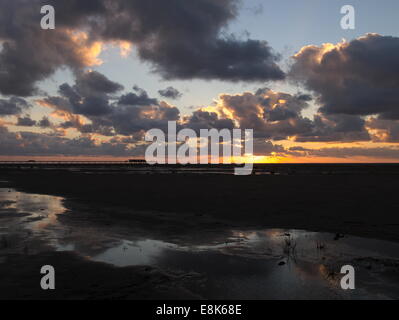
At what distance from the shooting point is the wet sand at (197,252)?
342 inches

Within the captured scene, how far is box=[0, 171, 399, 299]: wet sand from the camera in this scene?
8.69 metres

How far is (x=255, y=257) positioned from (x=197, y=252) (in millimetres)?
2168

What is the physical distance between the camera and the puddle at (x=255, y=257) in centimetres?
873

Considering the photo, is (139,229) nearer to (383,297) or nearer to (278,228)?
(278,228)

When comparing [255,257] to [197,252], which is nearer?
[255,257]

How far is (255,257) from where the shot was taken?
38.1 feet

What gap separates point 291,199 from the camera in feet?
91.5

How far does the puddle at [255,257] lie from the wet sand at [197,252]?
0.12 ft

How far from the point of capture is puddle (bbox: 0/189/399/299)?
28.6 feet

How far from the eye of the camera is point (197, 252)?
483 inches

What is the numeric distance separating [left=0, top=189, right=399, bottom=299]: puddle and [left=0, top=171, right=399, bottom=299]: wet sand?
4 cm
